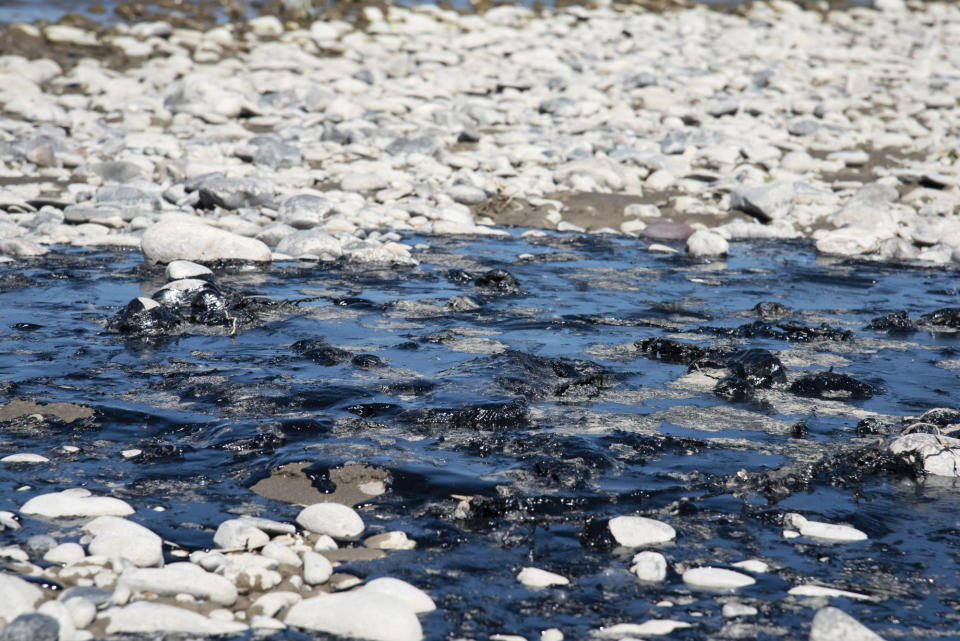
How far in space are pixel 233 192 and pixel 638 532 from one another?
19.2ft

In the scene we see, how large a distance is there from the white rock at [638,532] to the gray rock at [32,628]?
1.66 metres

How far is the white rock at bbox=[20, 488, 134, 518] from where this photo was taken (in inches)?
129

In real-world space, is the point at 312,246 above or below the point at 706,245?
below

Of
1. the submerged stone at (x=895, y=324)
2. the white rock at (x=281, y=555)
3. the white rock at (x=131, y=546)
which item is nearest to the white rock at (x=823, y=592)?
the white rock at (x=281, y=555)

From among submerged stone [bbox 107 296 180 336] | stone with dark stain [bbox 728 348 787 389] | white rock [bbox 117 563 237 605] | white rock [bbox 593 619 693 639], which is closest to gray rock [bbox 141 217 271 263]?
submerged stone [bbox 107 296 180 336]

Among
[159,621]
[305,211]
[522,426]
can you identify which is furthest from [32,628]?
[305,211]

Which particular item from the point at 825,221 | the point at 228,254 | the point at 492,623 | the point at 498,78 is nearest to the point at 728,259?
the point at 825,221

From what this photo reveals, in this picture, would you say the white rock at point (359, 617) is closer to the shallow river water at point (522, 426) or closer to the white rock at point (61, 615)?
the shallow river water at point (522, 426)

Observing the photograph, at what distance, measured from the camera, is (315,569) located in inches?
117

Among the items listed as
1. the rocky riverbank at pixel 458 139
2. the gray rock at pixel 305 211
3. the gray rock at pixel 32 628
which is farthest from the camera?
the rocky riverbank at pixel 458 139

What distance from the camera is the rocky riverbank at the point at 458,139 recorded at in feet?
26.3

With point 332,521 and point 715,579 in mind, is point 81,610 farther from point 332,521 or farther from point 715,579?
point 715,579

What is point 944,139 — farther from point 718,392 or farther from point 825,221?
point 718,392

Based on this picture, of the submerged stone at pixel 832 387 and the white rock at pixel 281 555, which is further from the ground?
the submerged stone at pixel 832 387
